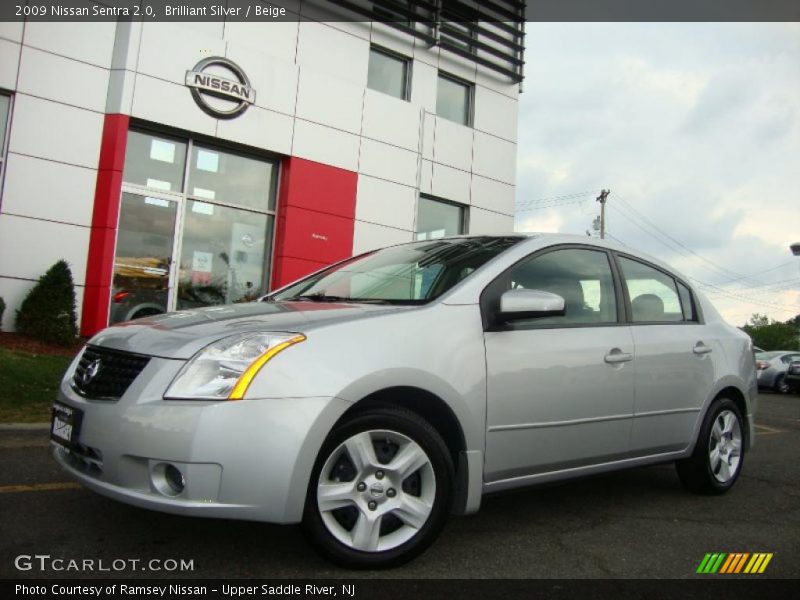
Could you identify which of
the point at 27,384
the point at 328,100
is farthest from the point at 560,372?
the point at 328,100

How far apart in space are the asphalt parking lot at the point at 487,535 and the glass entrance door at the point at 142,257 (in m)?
6.46

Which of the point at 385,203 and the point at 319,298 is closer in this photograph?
the point at 319,298

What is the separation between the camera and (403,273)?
3.56m

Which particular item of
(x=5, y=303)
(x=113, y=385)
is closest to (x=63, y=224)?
(x=5, y=303)

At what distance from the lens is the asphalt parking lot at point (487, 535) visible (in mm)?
2736

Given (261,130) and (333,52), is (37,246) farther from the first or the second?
(333,52)

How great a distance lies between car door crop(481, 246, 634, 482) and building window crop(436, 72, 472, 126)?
37.8ft

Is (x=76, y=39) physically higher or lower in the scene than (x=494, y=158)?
lower

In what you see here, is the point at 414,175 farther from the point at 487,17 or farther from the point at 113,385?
the point at 113,385

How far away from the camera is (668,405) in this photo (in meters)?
3.93

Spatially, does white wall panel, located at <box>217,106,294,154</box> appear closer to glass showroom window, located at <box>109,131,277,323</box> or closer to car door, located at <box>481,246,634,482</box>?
glass showroom window, located at <box>109,131,277,323</box>

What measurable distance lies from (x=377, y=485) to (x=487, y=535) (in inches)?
35.3

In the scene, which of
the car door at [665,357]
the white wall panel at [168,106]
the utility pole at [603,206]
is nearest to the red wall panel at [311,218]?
the white wall panel at [168,106]

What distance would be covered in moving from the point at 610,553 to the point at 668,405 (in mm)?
1147
